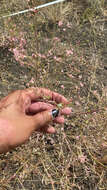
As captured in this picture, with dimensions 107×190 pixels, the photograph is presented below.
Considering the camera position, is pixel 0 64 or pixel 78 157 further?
pixel 0 64

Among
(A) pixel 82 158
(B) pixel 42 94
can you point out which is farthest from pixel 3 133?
(A) pixel 82 158

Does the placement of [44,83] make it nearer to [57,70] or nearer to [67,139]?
[57,70]

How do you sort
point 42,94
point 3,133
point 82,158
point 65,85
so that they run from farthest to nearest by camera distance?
point 65,85, point 82,158, point 42,94, point 3,133

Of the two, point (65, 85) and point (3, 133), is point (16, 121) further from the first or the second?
point (65, 85)

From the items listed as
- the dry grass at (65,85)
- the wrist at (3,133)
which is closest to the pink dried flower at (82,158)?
the dry grass at (65,85)

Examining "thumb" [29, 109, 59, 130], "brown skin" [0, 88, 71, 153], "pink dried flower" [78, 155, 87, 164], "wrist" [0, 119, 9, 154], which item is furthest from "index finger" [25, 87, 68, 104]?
"pink dried flower" [78, 155, 87, 164]

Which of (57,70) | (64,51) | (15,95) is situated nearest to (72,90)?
(57,70)

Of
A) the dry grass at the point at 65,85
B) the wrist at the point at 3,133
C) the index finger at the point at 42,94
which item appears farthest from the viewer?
the dry grass at the point at 65,85

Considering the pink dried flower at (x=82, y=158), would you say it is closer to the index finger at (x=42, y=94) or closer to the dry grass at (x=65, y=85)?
the dry grass at (x=65, y=85)
